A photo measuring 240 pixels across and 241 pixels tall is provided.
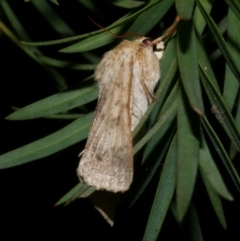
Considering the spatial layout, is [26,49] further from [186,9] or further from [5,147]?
[5,147]

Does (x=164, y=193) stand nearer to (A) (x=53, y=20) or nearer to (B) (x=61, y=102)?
(B) (x=61, y=102)

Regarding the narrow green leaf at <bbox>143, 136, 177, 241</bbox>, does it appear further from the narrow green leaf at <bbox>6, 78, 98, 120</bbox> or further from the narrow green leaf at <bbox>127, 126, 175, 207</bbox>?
the narrow green leaf at <bbox>6, 78, 98, 120</bbox>

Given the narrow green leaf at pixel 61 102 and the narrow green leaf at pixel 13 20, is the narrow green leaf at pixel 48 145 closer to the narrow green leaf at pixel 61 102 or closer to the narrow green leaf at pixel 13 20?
the narrow green leaf at pixel 61 102

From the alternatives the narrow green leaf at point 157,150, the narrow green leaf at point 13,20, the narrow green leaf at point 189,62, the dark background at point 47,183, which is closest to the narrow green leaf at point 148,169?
the narrow green leaf at point 157,150

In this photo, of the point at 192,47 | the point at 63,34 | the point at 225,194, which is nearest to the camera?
the point at 225,194

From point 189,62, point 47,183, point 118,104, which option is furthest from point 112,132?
point 47,183

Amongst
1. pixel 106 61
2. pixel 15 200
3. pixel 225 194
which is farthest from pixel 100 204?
pixel 15 200
